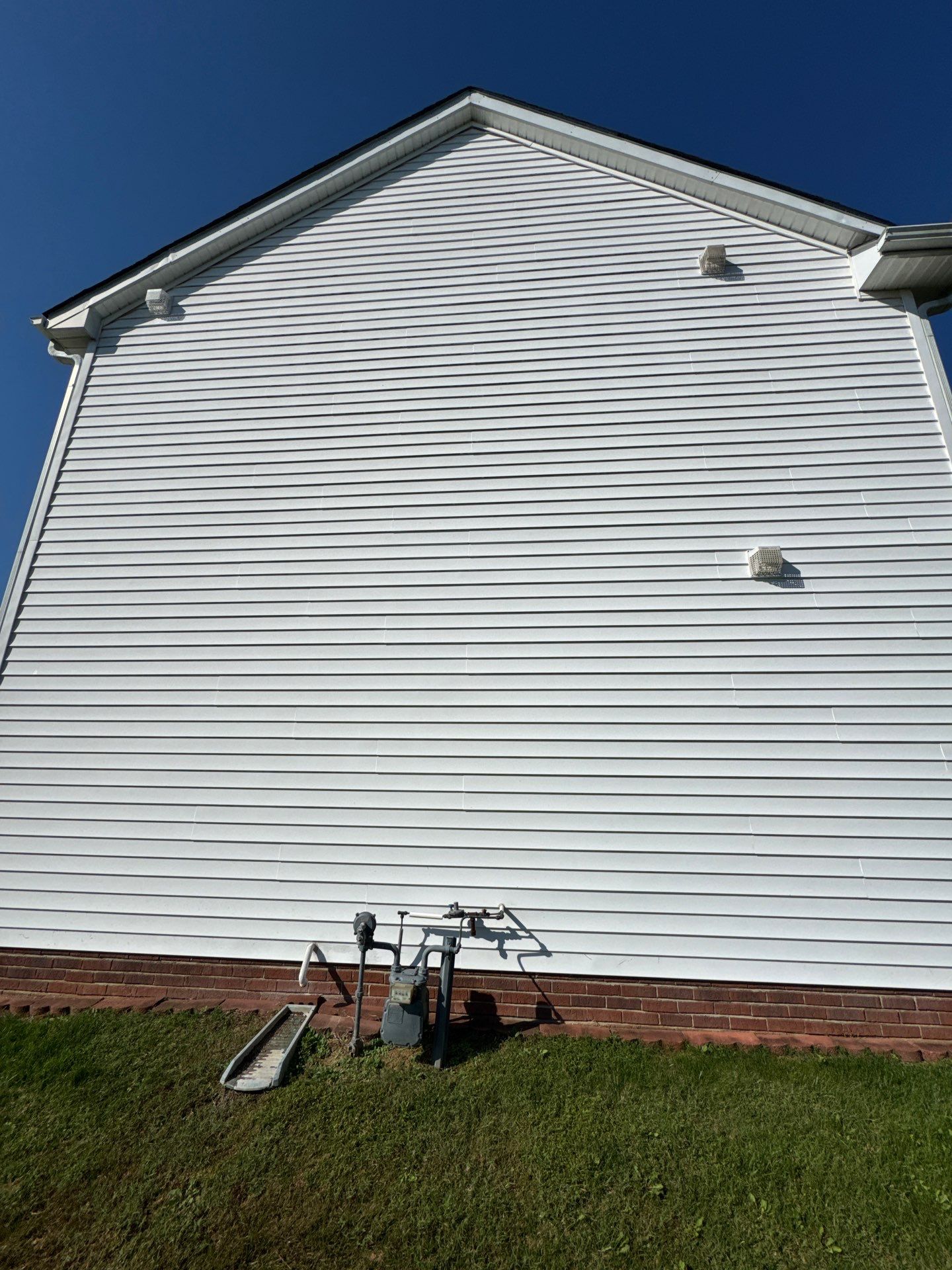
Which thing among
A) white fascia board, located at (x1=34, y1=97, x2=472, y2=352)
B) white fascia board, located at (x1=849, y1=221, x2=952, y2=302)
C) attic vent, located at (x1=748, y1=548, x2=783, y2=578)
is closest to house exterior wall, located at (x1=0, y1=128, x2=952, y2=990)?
attic vent, located at (x1=748, y1=548, x2=783, y2=578)

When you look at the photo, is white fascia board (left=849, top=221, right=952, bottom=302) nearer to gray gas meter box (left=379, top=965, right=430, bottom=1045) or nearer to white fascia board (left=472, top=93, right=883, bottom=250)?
white fascia board (left=472, top=93, right=883, bottom=250)

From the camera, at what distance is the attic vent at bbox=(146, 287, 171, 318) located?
646 centimetres

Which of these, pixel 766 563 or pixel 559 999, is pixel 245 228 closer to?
pixel 766 563

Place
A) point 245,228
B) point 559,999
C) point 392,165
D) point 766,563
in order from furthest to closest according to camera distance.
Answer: point 392,165, point 245,228, point 766,563, point 559,999

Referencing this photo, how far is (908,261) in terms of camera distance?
5.45 m

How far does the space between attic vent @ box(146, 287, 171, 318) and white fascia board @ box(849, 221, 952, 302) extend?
22.2 feet

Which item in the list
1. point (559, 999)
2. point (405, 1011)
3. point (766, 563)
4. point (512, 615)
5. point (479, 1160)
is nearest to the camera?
point (479, 1160)

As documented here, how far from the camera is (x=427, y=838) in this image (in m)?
4.62

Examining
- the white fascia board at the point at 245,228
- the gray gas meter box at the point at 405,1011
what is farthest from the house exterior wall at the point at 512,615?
the gray gas meter box at the point at 405,1011

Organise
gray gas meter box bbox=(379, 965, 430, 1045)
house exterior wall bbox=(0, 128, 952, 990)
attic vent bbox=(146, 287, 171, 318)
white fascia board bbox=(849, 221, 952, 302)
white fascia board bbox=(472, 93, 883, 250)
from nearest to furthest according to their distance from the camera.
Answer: gray gas meter box bbox=(379, 965, 430, 1045)
house exterior wall bbox=(0, 128, 952, 990)
white fascia board bbox=(849, 221, 952, 302)
white fascia board bbox=(472, 93, 883, 250)
attic vent bbox=(146, 287, 171, 318)

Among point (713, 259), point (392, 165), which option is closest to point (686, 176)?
point (713, 259)

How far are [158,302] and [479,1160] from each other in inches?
302

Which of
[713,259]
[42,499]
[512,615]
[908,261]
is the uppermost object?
[713,259]

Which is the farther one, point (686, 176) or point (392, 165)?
point (392, 165)
